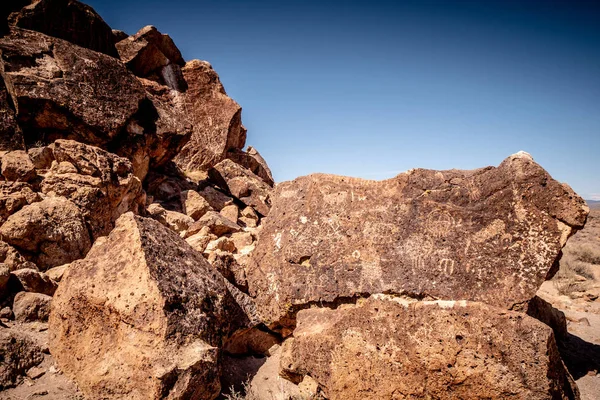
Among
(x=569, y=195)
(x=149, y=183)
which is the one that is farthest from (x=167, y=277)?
(x=149, y=183)

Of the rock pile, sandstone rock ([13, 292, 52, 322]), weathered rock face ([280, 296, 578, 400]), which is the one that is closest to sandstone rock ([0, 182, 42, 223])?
the rock pile

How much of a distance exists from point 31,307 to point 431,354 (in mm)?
3682

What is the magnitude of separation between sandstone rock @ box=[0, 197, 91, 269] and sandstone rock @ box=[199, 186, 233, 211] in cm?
570

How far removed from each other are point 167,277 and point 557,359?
3188 millimetres

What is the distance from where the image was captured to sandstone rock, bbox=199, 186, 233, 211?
10586 millimetres

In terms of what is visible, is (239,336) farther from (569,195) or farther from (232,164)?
(232,164)

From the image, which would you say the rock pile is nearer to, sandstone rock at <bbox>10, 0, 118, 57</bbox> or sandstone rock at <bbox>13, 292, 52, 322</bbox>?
sandstone rock at <bbox>13, 292, 52, 322</bbox>

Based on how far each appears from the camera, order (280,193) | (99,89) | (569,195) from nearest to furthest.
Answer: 1. (569,195)
2. (280,193)
3. (99,89)

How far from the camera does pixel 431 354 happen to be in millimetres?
2701

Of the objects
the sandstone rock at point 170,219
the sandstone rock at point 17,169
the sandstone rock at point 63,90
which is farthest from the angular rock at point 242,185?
the sandstone rock at point 17,169

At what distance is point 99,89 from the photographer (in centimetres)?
742

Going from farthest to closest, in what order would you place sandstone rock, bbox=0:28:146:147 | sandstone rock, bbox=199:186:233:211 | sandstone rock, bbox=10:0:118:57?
sandstone rock, bbox=199:186:233:211 → sandstone rock, bbox=10:0:118:57 → sandstone rock, bbox=0:28:146:147

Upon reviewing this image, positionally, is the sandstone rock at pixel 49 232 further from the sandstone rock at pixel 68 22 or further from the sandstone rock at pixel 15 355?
the sandstone rock at pixel 68 22

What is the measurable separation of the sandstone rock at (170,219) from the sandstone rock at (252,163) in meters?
5.99
